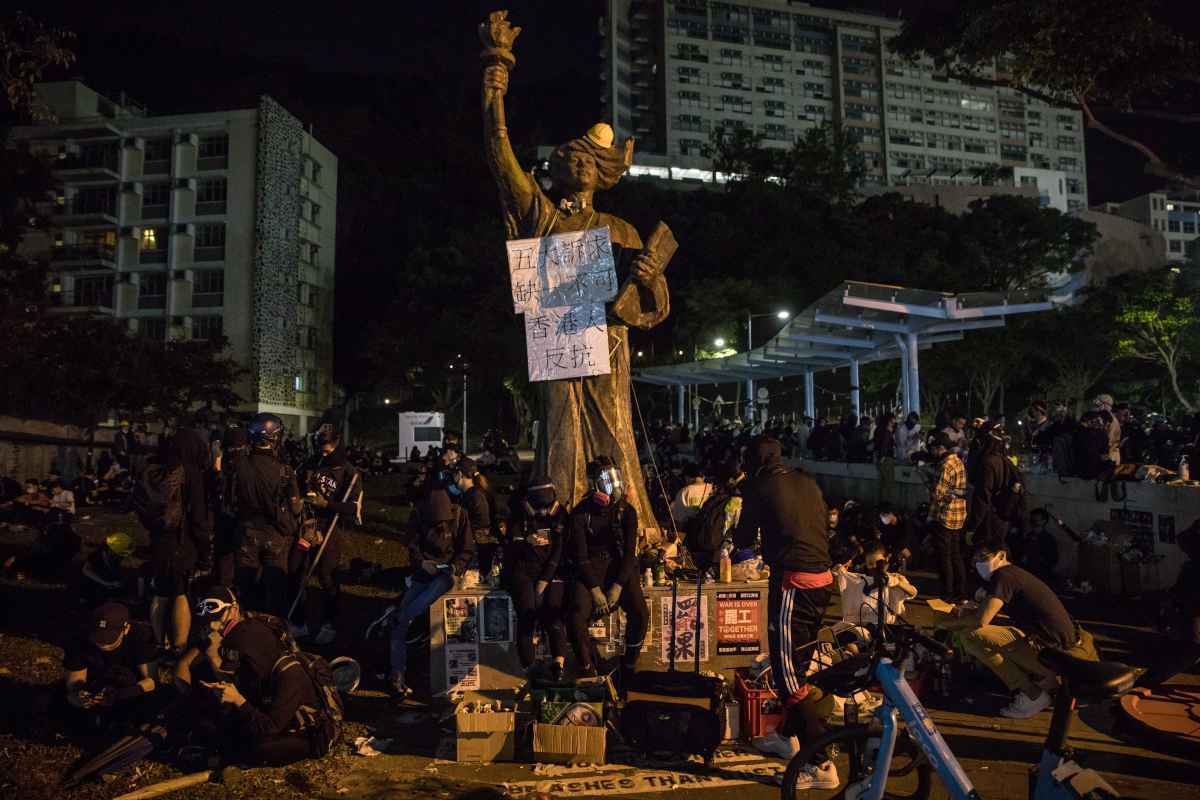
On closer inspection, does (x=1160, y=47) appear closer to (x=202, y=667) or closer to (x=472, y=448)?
(x=202, y=667)

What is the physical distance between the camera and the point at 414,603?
6.65 m

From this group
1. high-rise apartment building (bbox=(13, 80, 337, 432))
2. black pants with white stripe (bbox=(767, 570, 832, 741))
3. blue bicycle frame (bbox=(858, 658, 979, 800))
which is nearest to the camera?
blue bicycle frame (bbox=(858, 658, 979, 800))

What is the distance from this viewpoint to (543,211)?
8641 mm

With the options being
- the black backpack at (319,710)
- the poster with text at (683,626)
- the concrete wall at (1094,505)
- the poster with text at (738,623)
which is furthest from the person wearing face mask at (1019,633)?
the black backpack at (319,710)

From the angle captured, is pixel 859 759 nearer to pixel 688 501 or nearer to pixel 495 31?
pixel 688 501

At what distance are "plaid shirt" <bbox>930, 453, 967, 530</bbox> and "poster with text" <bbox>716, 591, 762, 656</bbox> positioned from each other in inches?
136

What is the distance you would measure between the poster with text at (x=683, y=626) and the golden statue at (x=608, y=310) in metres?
1.75

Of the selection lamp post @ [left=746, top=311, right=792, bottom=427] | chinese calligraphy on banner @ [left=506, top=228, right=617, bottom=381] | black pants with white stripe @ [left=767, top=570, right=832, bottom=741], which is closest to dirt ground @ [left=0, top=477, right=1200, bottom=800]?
black pants with white stripe @ [left=767, top=570, right=832, bottom=741]

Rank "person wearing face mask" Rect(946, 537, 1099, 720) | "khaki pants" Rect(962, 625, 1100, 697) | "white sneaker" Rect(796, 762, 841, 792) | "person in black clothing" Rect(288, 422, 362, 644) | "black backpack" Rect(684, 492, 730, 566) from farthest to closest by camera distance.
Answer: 1. "person in black clothing" Rect(288, 422, 362, 644)
2. "black backpack" Rect(684, 492, 730, 566)
3. "khaki pants" Rect(962, 625, 1100, 697)
4. "person wearing face mask" Rect(946, 537, 1099, 720)
5. "white sneaker" Rect(796, 762, 841, 792)

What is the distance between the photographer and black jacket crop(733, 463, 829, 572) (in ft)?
17.1

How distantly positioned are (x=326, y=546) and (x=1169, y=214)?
394 ft

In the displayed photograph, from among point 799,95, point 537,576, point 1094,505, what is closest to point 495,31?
point 537,576

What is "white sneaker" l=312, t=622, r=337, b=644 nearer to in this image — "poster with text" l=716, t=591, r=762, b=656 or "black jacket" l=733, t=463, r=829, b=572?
"poster with text" l=716, t=591, r=762, b=656

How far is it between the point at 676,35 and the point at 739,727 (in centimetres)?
8842
